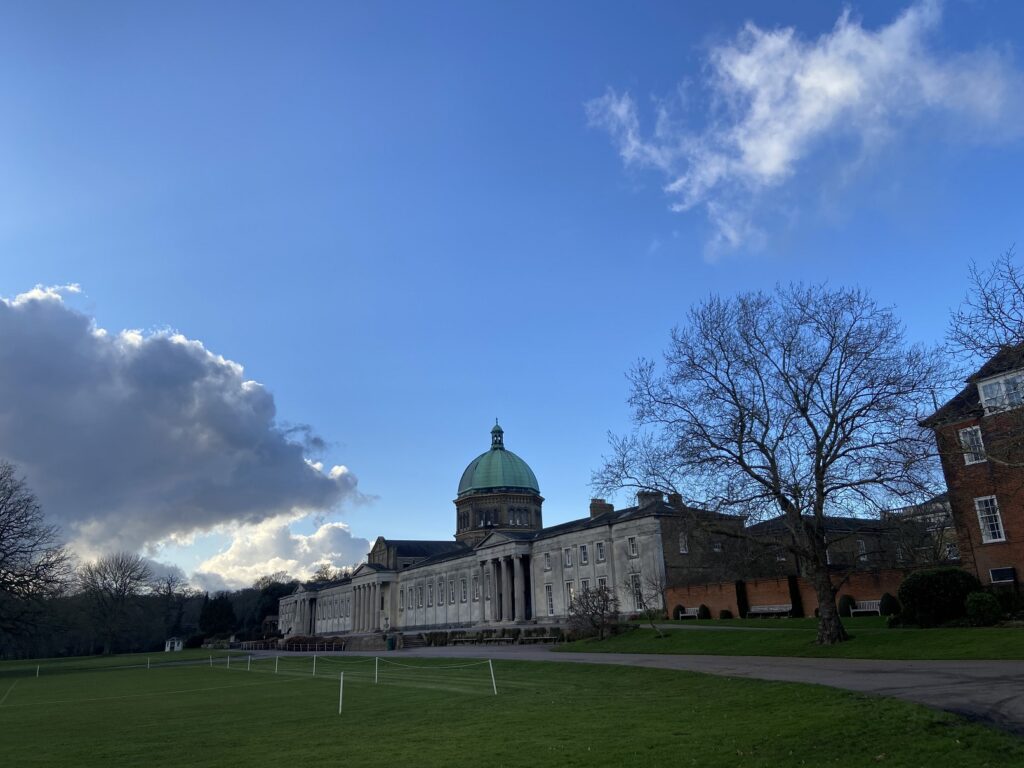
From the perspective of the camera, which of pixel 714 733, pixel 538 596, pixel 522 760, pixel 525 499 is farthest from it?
pixel 525 499

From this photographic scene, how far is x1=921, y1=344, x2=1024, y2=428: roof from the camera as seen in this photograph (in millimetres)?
23688

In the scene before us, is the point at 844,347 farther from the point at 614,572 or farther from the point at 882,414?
the point at 614,572

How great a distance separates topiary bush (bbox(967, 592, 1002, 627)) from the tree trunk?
575cm

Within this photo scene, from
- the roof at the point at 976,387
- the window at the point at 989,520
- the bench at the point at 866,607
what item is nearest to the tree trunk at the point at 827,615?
the roof at the point at 976,387

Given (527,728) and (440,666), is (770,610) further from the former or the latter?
(527,728)

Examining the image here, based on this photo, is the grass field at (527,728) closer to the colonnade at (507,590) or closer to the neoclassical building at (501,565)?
the neoclassical building at (501,565)

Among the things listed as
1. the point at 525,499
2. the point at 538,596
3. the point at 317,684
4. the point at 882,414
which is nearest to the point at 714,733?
the point at 882,414

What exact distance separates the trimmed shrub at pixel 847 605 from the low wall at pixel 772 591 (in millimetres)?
399

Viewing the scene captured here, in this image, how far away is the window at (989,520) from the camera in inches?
1568

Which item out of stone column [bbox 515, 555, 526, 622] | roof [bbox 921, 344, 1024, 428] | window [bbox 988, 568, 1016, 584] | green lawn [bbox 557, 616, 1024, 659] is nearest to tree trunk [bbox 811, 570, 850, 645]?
green lawn [bbox 557, 616, 1024, 659]

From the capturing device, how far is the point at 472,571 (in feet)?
311

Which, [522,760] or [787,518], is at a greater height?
[787,518]

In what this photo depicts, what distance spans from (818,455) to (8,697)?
41480 millimetres

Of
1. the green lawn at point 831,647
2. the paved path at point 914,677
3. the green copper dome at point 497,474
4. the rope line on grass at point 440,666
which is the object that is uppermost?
the green copper dome at point 497,474
